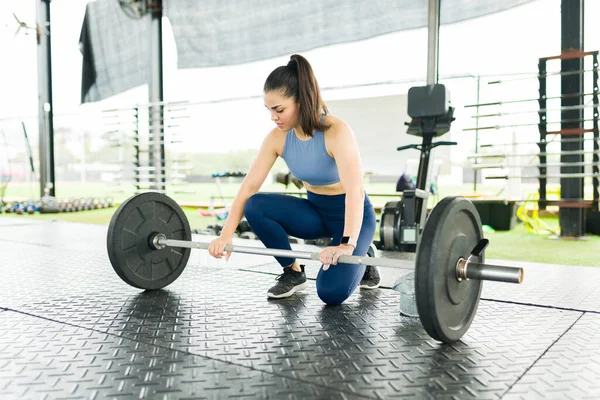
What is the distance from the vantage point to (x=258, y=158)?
1.75 m

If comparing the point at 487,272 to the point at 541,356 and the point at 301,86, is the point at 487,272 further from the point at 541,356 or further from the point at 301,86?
the point at 301,86

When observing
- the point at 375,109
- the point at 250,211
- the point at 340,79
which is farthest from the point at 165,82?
the point at 250,211

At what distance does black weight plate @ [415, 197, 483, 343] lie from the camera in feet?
3.77

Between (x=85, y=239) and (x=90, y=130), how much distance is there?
398cm

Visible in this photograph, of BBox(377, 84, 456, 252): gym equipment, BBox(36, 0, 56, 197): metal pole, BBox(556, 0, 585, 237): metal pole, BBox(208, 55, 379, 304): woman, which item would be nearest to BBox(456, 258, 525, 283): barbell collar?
BBox(208, 55, 379, 304): woman

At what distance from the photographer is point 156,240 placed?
73.0 inches

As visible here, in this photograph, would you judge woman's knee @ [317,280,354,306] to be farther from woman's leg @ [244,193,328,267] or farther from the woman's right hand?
the woman's right hand

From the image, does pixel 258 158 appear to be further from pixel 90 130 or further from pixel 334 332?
pixel 90 130

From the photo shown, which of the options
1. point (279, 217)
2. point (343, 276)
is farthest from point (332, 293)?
point (279, 217)

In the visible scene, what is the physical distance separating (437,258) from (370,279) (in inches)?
34.6

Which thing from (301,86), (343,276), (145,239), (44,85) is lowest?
(343,276)

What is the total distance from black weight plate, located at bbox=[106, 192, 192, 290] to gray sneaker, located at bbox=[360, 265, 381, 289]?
0.70m

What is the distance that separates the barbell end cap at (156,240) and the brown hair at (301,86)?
27.4 inches

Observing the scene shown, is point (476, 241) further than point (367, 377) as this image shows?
Yes
